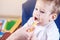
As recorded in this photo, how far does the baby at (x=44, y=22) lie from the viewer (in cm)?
85

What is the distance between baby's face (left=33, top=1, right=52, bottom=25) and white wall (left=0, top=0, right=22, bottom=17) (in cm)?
44

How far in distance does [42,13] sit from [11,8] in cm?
55

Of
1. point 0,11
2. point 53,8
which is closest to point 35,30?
point 53,8

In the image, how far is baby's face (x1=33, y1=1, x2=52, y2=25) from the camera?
2.83ft

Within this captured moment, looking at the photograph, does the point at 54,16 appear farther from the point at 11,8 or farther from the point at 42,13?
the point at 11,8

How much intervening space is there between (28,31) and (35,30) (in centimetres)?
5

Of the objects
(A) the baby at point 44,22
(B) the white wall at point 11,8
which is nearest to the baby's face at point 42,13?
(A) the baby at point 44,22

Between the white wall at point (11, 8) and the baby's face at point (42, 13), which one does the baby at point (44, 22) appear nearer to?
the baby's face at point (42, 13)

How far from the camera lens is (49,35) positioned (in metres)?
0.87

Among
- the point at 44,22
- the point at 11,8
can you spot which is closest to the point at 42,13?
the point at 44,22

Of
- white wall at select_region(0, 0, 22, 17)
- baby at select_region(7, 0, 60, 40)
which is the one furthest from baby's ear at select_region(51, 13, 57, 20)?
white wall at select_region(0, 0, 22, 17)

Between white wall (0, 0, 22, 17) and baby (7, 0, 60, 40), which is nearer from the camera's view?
baby (7, 0, 60, 40)

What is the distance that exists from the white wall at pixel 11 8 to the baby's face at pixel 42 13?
44cm

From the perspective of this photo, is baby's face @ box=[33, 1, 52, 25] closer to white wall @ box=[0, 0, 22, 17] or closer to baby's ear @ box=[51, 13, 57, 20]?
baby's ear @ box=[51, 13, 57, 20]
